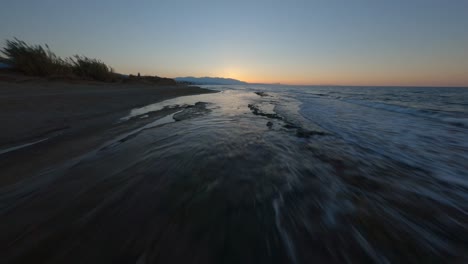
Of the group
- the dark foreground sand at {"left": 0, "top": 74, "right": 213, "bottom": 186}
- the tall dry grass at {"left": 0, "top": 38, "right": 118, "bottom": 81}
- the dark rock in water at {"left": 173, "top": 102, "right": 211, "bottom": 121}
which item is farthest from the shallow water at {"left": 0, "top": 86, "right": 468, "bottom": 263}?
the tall dry grass at {"left": 0, "top": 38, "right": 118, "bottom": 81}

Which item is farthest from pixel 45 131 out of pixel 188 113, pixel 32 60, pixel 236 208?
pixel 32 60

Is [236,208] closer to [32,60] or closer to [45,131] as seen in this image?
[45,131]

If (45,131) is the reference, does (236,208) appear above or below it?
below

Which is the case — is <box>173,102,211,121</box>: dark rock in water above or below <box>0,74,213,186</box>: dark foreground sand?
below

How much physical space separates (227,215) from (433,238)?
1889 mm

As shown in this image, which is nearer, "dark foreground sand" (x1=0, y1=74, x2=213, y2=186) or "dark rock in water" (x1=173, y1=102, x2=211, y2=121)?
"dark foreground sand" (x1=0, y1=74, x2=213, y2=186)

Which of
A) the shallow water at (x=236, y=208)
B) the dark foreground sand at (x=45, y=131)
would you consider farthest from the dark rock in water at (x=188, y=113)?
the shallow water at (x=236, y=208)

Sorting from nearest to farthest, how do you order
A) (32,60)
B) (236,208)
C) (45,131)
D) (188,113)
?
(236,208) < (45,131) < (188,113) < (32,60)

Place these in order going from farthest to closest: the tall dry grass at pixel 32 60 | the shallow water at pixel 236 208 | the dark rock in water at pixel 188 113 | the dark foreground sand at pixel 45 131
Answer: the tall dry grass at pixel 32 60
the dark rock in water at pixel 188 113
the dark foreground sand at pixel 45 131
the shallow water at pixel 236 208

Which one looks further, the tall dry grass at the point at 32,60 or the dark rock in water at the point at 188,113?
the tall dry grass at the point at 32,60

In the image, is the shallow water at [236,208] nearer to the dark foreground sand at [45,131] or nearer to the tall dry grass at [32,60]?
the dark foreground sand at [45,131]

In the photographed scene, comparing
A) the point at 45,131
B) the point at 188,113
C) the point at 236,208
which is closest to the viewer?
the point at 236,208

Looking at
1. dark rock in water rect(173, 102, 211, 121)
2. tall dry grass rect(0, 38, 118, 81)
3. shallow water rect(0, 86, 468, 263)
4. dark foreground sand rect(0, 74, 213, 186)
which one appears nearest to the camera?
shallow water rect(0, 86, 468, 263)

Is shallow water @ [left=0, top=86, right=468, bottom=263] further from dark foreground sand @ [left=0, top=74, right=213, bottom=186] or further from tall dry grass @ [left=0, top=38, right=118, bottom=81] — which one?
tall dry grass @ [left=0, top=38, right=118, bottom=81]
